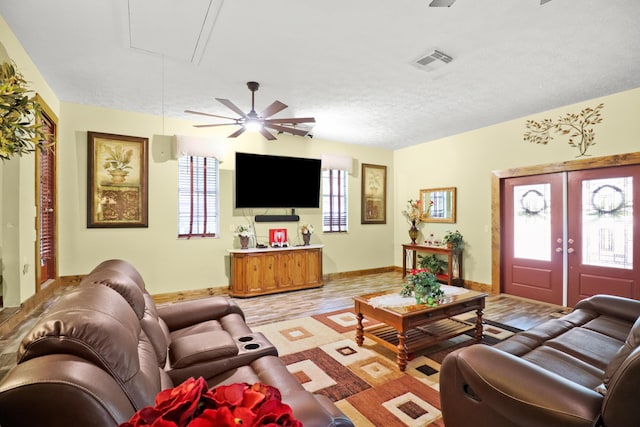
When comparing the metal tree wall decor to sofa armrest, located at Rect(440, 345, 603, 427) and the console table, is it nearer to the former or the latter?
the console table

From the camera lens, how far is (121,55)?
3.14 meters

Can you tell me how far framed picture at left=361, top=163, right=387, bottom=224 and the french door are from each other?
257cm

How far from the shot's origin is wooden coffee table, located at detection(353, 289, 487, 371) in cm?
284

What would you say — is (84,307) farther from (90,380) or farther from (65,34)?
(65,34)

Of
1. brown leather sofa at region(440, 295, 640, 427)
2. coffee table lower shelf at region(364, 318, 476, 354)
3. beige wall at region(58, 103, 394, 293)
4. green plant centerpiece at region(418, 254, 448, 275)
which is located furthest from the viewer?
green plant centerpiece at region(418, 254, 448, 275)

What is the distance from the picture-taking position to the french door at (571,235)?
4.09 m

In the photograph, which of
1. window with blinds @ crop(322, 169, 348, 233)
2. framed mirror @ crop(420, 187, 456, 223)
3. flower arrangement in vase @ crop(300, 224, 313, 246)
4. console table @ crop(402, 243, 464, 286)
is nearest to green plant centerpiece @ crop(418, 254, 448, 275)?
console table @ crop(402, 243, 464, 286)

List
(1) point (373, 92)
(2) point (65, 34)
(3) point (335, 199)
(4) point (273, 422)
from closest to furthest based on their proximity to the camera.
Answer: (4) point (273, 422) < (2) point (65, 34) < (1) point (373, 92) < (3) point (335, 199)

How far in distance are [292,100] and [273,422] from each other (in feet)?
14.0

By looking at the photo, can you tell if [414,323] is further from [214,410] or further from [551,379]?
[214,410]

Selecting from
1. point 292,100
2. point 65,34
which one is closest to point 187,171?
point 292,100

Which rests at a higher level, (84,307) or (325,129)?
(325,129)

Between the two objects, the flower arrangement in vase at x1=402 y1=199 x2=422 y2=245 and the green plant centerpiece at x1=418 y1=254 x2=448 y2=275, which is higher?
the flower arrangement in vase at x1=402 y1=199 x2=422 y2=245

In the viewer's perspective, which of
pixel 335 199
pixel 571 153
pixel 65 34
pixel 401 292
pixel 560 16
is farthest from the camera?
pixel 335 199
